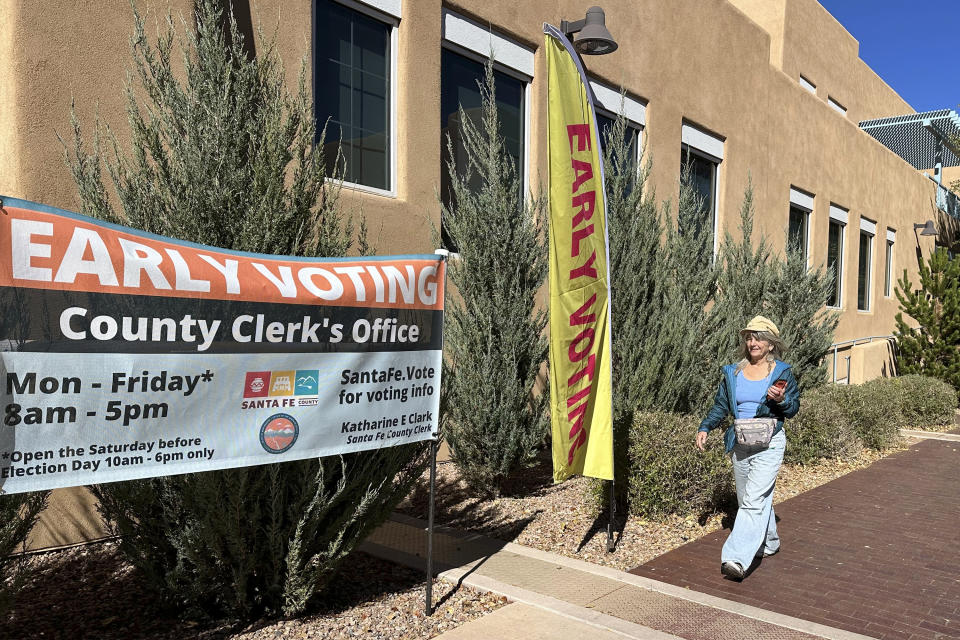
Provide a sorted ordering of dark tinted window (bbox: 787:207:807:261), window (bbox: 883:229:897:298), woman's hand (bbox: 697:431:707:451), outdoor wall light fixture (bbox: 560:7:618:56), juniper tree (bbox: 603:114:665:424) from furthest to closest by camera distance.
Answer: window (bbox: 883:229:897:298) < dark tinted window (bbox: 787:207:807:261) < juniper tree (bbox: 603:114:665:424) < outdoor wall light fixture (bbox: 560:7:618:56) < woman's hand (bbox: 697:431:707:451)

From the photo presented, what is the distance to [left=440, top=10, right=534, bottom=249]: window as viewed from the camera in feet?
28.7

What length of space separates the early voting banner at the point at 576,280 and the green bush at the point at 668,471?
45.5 inches

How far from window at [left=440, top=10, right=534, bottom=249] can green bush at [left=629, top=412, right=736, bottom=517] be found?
342 centimetres

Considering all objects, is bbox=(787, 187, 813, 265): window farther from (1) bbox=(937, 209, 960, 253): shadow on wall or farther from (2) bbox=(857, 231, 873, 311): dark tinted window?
(1) bbox=(937, 209, 960, 253): shadow on wall

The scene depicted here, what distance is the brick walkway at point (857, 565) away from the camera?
448 centimetres

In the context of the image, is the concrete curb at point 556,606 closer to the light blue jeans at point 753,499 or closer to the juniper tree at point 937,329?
the light blue jeans at point 753,499

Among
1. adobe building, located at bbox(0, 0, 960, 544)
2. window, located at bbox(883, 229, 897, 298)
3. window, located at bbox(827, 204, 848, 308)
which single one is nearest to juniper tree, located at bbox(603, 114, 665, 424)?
adobe building, located at bbox(0, 0, 960, 544)

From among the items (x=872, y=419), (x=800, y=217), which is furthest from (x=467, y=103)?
(x=800, y=217)

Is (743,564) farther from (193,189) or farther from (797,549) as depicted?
(193,189)

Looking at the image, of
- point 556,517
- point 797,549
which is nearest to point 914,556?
point 797,549

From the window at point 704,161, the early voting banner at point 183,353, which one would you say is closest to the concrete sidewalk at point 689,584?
the early voting banner at point 183,353

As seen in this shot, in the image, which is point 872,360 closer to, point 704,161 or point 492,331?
point 704,161

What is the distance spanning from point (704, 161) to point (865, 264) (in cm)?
1075

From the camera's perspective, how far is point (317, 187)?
14.0 feet
